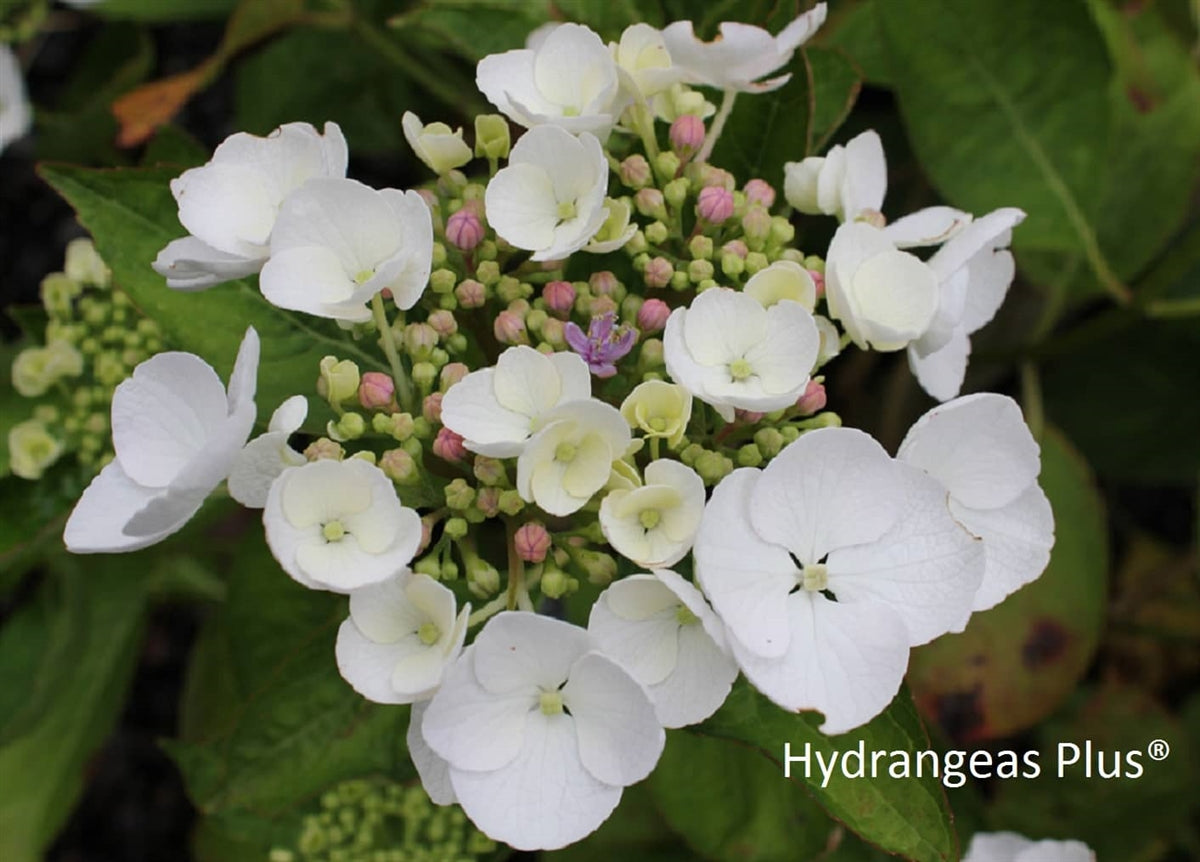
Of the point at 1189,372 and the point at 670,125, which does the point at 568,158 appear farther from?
the point at 1189,372

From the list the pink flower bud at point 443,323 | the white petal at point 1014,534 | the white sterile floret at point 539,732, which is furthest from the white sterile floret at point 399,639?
the white petal at point 1014,534

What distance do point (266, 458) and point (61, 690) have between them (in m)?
1.13

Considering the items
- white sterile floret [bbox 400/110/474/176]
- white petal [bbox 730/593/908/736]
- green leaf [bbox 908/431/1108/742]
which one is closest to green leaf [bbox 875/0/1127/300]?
green leaf [bbox 908/431/1108/742]

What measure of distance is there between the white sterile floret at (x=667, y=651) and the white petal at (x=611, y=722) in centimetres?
2

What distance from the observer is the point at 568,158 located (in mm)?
1036

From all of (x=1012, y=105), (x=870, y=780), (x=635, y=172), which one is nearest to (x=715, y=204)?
(x=635, y=172)

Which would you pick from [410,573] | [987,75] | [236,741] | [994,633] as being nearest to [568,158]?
[410,573]

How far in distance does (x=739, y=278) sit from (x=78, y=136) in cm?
145

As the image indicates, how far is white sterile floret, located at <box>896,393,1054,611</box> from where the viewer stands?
3.35 feet

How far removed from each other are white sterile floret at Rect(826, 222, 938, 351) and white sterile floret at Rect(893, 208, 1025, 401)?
27mm

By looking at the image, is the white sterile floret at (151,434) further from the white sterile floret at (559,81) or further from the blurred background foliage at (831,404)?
the white sterile floret at (559,81)

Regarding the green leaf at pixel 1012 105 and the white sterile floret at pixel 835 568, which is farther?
the green leaf at pixel 1012 105

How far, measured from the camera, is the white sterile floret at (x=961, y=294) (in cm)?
108

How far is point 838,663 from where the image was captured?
930 mm
